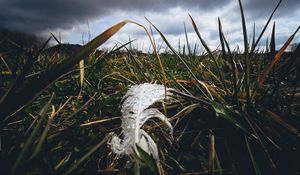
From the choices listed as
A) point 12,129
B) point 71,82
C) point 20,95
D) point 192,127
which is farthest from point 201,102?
point 71,82

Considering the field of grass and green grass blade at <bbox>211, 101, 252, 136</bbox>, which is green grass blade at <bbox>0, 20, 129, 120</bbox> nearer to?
the field of grass

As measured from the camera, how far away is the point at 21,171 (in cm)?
68

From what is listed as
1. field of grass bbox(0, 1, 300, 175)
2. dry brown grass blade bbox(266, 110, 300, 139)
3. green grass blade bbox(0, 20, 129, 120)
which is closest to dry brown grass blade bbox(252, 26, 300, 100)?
field of grass bbox(0, 1, 300, 175)

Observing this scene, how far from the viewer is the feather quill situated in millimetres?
931

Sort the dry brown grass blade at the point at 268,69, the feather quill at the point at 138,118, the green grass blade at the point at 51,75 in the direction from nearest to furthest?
the green grass blade at the point at 51,75
the feather quill at the point at 138,118
the dry brown grass blade at the point at 268,69

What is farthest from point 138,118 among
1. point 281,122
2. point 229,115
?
point 281,122

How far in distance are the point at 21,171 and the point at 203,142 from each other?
68 centimetres

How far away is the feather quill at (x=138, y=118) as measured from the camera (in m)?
0.93

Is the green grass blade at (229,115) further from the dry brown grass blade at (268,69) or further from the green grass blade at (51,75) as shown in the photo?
the green grass blade at (51,75)

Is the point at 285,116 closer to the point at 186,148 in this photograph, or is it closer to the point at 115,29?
the point at 186,148

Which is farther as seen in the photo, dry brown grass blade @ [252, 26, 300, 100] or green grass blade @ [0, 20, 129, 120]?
dry brown grass blade @ [252, 26, 300, 100]

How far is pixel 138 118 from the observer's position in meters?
1.04

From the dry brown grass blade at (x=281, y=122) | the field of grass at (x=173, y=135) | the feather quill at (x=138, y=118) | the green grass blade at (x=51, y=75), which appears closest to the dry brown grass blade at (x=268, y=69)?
the field of grass at (x=173, y=135)

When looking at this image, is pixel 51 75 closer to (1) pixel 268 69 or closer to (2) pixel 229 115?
(2) pixel 229 115
